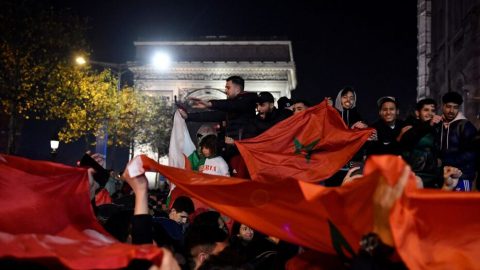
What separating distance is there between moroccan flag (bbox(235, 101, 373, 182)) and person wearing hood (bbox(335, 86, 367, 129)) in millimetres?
886

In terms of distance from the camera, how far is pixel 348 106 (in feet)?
27.5

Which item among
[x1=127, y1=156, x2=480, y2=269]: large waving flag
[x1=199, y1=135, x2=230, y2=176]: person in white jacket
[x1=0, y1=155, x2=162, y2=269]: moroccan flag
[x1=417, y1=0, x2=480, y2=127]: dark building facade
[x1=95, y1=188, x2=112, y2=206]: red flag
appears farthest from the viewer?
[x1=417, y1=0, x2=480, y2=127]: dark building facade

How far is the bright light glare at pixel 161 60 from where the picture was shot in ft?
210

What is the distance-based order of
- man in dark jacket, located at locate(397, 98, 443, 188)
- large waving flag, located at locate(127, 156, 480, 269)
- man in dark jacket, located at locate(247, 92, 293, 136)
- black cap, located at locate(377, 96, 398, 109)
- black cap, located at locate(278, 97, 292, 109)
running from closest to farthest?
large waving flag, located at locate(127, 156, 480, 269) < man in dark jacket, located at locate(397, 98, 443, 188) < black cap, located at locate(377, 96, 398, 109) < man in dark jacket, located at locate(247, 92, 293, 136) < black cap, located at locate(278, 97, 292, 109)

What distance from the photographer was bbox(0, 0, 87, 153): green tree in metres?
30.0

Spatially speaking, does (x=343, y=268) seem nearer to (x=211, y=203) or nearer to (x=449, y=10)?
(x=211, y=203)

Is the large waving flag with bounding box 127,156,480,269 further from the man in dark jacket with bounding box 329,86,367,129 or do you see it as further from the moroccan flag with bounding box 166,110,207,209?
the moroccan flag with bounding box 166,110,207,209

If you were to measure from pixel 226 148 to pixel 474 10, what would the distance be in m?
22.1

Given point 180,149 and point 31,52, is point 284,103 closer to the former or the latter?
point 180,149

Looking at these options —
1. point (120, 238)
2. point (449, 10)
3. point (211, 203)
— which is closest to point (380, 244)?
point (211, 203)

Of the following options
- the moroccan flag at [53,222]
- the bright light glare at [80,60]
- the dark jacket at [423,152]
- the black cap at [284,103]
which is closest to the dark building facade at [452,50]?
the black cap at [284,103]

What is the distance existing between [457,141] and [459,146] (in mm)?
68

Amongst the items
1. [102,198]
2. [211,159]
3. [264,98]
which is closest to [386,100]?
[264,98]

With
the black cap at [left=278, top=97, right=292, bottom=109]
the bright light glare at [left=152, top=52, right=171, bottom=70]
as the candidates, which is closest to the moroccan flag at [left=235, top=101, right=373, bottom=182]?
the black cap at [left=278, top=97, right=292, bottom=109]
